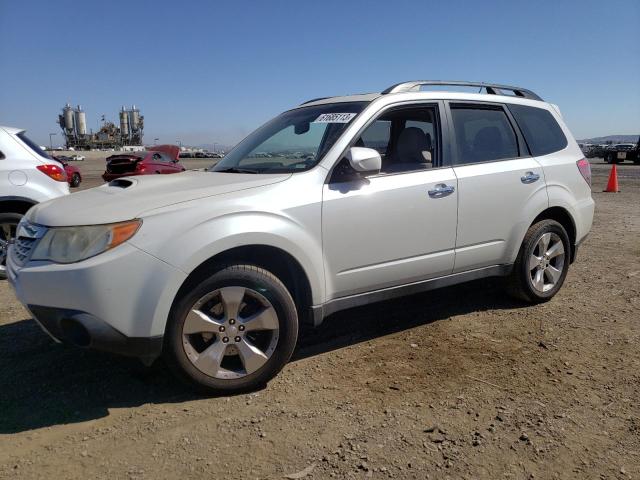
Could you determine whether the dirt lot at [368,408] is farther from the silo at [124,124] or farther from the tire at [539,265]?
the silo at [124,124]

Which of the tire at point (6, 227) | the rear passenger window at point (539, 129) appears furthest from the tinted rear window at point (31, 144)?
the rear passenger window at point (539, 129)

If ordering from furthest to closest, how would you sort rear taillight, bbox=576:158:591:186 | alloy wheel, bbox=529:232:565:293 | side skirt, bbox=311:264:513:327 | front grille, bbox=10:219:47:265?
rear taillight, bbox=576:158:591:186, alloy wheel, bbox=529:232:565:293, side skirt, bbox=311:264:513:327, front grille, bbox=10:219:47:265

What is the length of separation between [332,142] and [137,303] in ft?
5.31

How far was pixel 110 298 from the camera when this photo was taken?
8.59 feet

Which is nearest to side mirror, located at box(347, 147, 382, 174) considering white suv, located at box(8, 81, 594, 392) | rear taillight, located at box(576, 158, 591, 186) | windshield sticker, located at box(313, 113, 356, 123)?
white suv, located at box(8, 81, 594, 392)

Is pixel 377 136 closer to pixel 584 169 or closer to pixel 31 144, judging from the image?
pixel 584 169

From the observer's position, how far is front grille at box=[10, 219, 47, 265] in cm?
288

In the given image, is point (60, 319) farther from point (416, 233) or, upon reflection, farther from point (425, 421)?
point (416, 233)

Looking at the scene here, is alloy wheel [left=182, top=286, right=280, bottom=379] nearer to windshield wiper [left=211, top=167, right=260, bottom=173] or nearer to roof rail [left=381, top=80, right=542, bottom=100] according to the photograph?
windshield wiper [left=211, top=167, right=260, bottom=173]

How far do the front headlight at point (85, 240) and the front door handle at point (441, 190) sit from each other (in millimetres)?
2020

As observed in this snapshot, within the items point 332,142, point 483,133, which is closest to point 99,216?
point 332,142

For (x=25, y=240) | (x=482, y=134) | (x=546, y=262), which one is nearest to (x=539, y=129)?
(x=482, y=134)

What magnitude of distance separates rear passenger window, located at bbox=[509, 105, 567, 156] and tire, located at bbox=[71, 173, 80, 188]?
18.5 m

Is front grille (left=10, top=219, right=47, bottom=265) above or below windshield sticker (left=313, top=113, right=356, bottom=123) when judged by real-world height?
below
